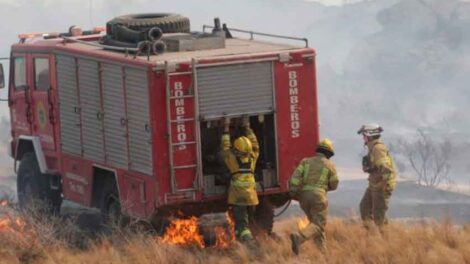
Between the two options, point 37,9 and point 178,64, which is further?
point 37,9

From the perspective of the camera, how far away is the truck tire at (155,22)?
612 inches

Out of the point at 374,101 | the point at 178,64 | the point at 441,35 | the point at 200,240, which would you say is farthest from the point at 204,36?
the point at 441,35

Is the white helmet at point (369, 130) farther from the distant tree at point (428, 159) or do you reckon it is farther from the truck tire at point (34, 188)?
the distant tree at point (428, 159)

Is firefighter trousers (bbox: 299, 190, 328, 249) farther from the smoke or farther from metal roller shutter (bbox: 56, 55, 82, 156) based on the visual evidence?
the smoke

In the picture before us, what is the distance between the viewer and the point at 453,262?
12.1 m

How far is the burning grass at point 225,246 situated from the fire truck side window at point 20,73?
2964mm

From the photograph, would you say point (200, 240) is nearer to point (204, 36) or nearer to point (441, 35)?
point (204, 36)

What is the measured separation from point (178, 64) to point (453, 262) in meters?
4.13

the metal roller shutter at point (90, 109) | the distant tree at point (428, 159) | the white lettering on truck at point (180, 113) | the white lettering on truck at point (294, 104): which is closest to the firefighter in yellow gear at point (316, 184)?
the white lettering on truck at point (294, 104)

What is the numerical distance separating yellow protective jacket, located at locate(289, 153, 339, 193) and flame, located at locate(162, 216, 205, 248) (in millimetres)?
1728

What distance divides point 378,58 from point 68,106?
167 metres

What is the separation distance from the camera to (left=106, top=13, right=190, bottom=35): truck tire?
51.0 feet

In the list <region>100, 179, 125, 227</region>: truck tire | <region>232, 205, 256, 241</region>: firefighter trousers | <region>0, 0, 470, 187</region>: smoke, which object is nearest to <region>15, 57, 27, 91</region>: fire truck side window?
<region>100, 179, 125, 227</region>: truck tire

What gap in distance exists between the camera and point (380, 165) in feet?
45.4
